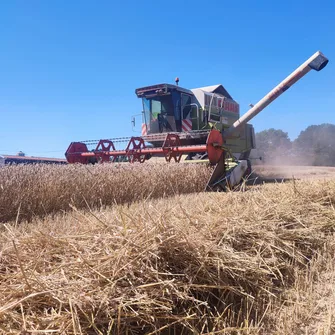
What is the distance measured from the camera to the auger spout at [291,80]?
793 centimetres

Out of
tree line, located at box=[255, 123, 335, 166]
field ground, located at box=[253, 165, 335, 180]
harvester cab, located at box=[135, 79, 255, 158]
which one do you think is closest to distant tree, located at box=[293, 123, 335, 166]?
tree line, located at box=[255, 123, 335, 166]

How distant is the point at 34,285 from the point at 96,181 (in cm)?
400

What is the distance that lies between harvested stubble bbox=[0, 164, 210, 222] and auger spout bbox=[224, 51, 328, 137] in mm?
2938

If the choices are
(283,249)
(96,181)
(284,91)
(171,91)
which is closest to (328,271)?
(283,249)

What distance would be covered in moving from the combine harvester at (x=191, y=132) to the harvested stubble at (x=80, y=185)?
0.77 meters

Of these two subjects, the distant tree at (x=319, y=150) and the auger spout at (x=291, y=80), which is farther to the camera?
the distant tree at (x=319, y=150)

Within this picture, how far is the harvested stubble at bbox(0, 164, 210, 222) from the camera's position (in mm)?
4219

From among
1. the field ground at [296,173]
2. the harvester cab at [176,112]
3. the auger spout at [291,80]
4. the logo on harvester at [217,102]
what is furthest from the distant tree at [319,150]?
the auger spout at [291,80]

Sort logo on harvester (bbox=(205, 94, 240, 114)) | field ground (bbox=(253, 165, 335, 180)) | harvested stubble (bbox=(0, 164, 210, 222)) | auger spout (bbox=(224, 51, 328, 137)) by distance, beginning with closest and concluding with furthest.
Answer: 1. harvested stubble (bbox=(0, 164, 210, 222))
2. auger spout (bbox=(224, 51, 328, 137))
3. logo on harvester (bbox=(205, 94, 240, 114))
4. field ground (bbox=(253, 165, 335, 180))

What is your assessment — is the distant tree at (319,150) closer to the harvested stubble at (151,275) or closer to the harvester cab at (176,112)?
the harvester cab at (176,112)

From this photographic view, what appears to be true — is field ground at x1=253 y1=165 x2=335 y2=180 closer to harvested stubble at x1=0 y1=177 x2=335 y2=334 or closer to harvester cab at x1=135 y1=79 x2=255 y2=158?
harvester cab at x1=135 y1=79 x2=255 y2=158

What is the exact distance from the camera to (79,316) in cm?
115

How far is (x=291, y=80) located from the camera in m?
8.33

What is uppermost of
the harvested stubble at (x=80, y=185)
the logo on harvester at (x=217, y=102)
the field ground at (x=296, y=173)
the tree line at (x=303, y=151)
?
the logo on harvester at (x=217, y=102)
